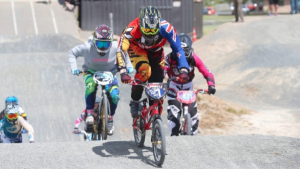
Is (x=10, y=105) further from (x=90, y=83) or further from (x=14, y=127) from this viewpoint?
(x=90, y=83)

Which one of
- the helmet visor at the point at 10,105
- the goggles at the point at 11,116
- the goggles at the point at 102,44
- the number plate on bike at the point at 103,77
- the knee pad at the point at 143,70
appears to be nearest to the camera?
the knee pad at the point at 143,70

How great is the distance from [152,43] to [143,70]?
419 millimetres

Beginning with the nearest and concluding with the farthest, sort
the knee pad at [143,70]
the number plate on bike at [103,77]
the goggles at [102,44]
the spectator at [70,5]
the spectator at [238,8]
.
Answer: the knee pad at [143,70], the number plate on bike at [103,77], the goggles at [102,44], the spectator at [238,8], the spectator at [70,5]

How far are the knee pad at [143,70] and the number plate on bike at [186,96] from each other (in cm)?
118

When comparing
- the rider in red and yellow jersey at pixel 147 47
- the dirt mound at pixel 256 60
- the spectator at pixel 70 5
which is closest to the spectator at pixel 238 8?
the dirt mound at pixel 256 60

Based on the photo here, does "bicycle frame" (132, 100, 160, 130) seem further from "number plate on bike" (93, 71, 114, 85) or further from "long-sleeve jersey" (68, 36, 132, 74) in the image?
"long-sleeve jersey" (68, 36, 132, 74)

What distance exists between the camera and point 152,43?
812 centimetres

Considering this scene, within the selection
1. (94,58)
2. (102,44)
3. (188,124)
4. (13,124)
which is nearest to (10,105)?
(13,124)

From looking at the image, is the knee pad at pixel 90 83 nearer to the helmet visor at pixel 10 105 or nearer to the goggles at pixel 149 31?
the helmet visor at pixel 10 105

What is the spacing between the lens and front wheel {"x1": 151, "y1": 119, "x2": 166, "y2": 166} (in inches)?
281

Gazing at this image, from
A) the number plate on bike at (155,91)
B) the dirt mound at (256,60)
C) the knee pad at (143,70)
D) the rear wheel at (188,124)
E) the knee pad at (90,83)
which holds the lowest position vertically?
the dirt mound at (256,60)

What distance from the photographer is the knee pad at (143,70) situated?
27.1 ft

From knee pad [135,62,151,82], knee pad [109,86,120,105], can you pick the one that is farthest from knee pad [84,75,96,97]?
knee pad [135,62,151,82]

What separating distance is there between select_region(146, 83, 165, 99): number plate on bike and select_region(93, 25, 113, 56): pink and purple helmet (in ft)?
8.37
